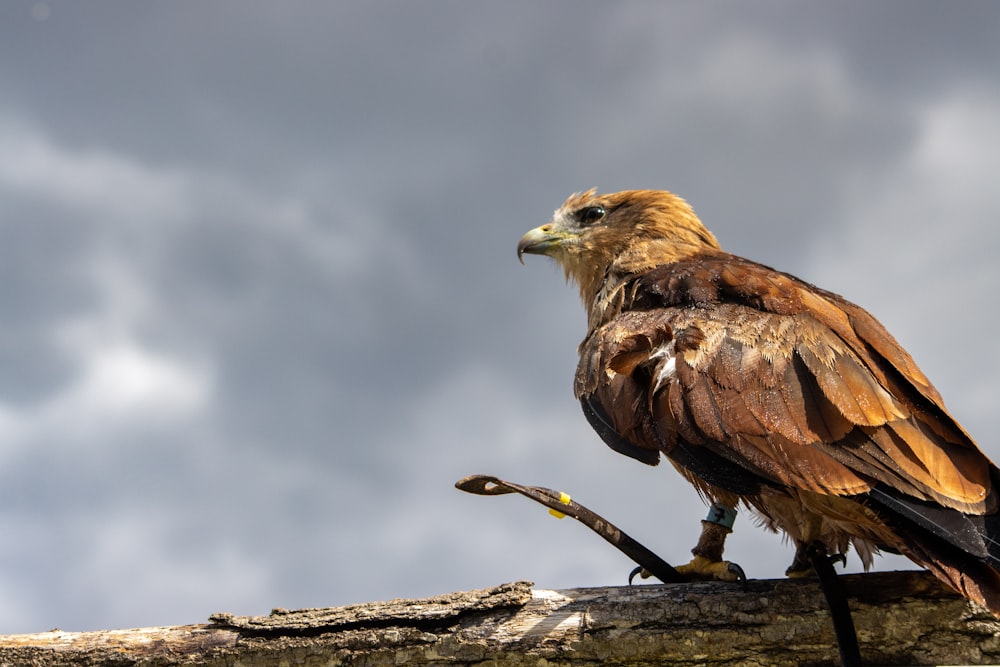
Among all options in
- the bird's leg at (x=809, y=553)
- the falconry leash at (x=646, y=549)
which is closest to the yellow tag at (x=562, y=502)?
the falconry leash at (x=646, y=549)

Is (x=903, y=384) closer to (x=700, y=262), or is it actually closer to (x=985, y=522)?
(x=985, y=522)

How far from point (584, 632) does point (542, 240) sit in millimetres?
3017

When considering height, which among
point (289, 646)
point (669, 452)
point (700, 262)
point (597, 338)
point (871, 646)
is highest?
point (700, 262)

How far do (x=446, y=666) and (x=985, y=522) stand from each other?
77.4 inches

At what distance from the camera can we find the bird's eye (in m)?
5.77

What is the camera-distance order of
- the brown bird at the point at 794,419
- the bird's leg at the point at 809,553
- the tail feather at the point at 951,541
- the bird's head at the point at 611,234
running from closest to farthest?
the tail feather at the point at 951,541 → the brown bird at the point at 794,419 → the bird's leg at the point at 809,553 → the bird's head at the point at 611,234

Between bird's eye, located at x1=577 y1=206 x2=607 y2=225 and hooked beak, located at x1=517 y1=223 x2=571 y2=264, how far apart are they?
152 millimetres

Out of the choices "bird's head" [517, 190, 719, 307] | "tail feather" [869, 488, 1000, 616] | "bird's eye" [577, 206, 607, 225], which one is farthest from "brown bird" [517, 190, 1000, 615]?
"bird's eye" [577, 206, 607, 225]

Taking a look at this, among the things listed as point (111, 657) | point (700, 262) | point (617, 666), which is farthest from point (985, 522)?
point (111, 657)

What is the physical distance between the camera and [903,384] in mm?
3275

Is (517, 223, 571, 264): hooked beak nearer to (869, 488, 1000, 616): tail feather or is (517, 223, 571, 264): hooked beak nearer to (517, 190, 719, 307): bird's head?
(517, 190, 719, 307): bird's head

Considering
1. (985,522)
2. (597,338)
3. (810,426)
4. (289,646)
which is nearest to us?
(985,522)

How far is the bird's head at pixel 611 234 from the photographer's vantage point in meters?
5.28

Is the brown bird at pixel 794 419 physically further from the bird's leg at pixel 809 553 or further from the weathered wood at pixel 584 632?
the weathered wood at pixel 584 632
